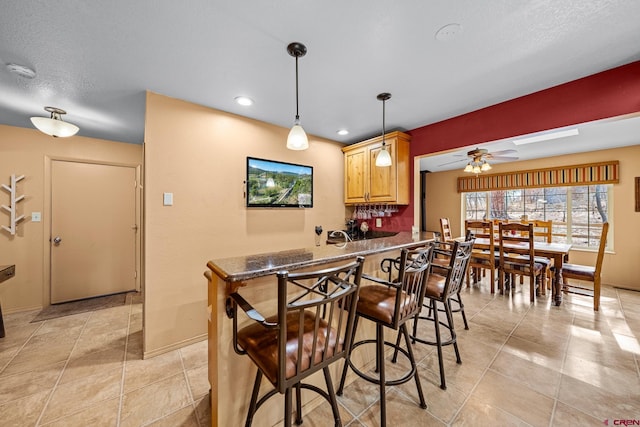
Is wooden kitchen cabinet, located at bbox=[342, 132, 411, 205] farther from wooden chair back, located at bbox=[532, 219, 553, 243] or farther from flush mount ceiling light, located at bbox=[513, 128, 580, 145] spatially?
wooden chair back, located at bbox=[532, 219, 553, 243]

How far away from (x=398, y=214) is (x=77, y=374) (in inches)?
144

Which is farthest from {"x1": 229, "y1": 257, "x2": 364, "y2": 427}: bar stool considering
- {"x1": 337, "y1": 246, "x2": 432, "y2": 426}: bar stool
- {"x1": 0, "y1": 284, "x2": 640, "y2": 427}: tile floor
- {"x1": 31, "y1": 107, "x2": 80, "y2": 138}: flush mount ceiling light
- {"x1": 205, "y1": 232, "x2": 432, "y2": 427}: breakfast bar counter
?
{"x1": 31, "y1": 107, "x2": 80, "y2": 138}: flush mount ceiling light

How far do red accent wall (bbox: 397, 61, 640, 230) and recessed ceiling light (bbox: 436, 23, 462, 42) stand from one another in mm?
1338

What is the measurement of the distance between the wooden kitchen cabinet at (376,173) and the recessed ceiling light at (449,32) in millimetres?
1505

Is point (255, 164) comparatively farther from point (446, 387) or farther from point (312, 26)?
point (446, 387)

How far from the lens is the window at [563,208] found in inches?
166

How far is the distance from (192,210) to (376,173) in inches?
91.9

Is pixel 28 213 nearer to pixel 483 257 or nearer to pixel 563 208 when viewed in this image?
pixel 483 257

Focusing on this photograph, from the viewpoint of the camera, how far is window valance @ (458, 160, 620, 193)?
3.94 meters

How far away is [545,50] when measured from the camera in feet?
5.37

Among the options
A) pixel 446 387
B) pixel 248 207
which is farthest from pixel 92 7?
pixel 446 387

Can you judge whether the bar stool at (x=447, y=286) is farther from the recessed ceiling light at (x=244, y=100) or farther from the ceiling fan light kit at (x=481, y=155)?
the ceiling fan light kit at (x=481, y=155)

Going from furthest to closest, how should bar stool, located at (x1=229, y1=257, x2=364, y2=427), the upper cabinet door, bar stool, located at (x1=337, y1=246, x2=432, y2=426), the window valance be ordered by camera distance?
the window valance
the upper cabinet door
bar stool, located at (x1=337, y1=246, x2=432, y2=426)
bar stool, located at (x1=229, y1=257, x2=364, y2=427)

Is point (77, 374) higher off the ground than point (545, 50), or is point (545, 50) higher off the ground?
point (545, 50)
